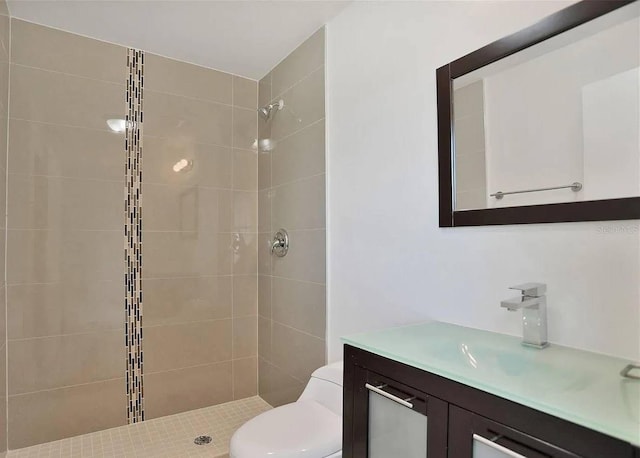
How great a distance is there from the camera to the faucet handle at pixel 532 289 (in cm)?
112

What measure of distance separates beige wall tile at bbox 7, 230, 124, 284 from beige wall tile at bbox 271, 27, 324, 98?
4.62ft

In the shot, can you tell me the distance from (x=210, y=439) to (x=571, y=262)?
210 centimetres

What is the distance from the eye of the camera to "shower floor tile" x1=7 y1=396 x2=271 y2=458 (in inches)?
83.7

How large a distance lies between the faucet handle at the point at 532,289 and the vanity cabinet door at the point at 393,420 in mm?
408

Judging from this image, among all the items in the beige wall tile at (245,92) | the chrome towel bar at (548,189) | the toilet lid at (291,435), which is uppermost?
the beige wall tile at (245,92)

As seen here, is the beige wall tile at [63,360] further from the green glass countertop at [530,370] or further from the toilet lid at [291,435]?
the green glass countertop at [530,370]

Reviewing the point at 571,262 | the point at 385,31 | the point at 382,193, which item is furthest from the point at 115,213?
the point at 571,262

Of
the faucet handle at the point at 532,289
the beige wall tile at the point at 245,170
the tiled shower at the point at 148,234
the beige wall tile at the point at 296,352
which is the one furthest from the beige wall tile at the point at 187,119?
the faucet handle at the point at 532,289

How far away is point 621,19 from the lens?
1012 mm

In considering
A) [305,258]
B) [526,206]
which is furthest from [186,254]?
[526,206]

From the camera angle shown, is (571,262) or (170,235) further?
(170,235)

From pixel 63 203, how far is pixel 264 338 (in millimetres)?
1526

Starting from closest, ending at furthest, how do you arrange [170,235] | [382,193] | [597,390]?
[597,390]
[382,193]
[170,235]

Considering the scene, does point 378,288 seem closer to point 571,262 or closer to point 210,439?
point 571,262
